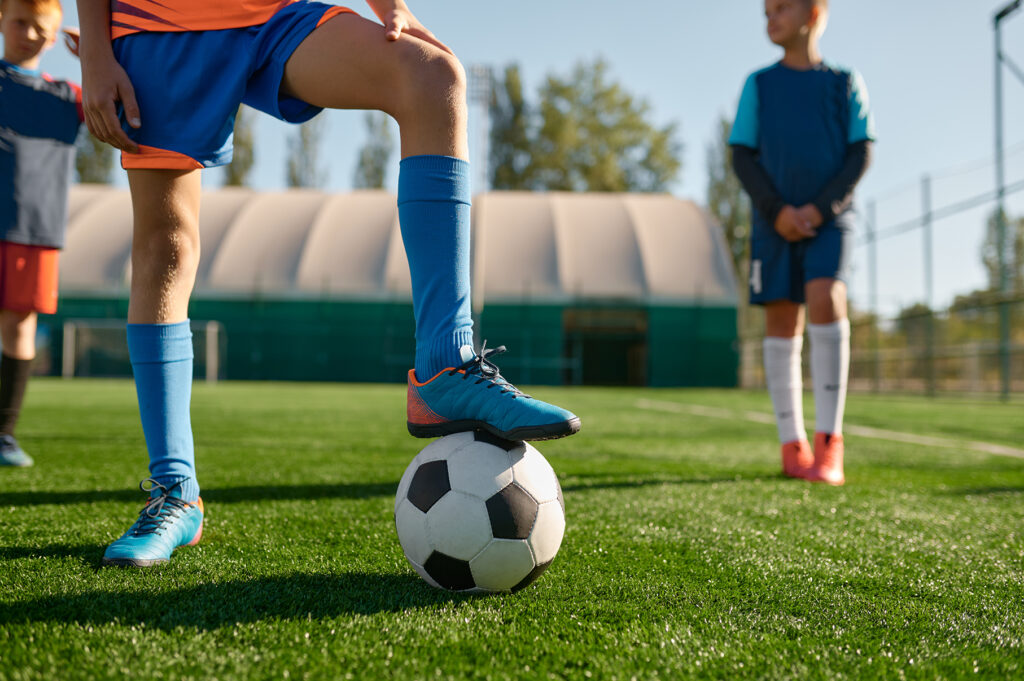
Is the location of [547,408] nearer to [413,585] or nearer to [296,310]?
[413,585]

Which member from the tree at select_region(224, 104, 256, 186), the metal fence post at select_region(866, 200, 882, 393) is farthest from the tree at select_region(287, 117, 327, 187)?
the metal fence post at select_region(866, 200, 882, 393)

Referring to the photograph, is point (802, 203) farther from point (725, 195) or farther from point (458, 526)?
point (725, 195)

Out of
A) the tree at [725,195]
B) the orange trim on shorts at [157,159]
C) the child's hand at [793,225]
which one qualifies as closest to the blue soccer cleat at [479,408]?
the orange trim on shorts at [157,159]

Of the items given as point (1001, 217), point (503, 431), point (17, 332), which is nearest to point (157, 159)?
point (503, 431)

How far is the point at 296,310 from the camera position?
20781 mm

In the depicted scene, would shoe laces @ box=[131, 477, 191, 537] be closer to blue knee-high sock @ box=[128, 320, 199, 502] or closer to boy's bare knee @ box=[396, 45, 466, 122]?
blue knee-high sock @ box=[128, 320, 199, 502]

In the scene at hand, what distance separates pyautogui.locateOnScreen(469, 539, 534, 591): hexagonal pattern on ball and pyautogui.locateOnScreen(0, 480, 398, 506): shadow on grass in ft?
3.59

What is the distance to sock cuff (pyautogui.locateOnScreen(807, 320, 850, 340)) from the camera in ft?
9.54

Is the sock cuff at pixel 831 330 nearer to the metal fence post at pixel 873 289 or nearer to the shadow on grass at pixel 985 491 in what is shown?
the shadow on grass at pixel 985 491

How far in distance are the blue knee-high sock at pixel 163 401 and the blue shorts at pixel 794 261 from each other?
7.31 ft

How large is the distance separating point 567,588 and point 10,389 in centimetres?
284

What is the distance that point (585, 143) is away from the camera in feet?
105

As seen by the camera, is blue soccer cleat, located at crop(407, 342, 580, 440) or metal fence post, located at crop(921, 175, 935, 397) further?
metal fence post, located at crop(921, 175, 935, 397)

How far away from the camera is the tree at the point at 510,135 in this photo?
32.6m
